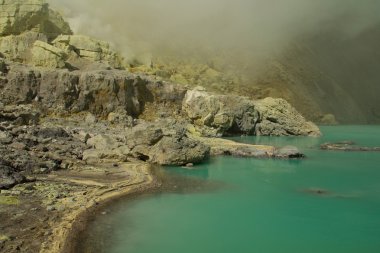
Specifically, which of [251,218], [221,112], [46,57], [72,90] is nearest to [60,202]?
[251,218]

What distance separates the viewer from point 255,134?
4494 centimetres

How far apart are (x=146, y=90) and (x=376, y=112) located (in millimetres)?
73520

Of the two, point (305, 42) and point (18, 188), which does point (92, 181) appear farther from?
point (305, 42)

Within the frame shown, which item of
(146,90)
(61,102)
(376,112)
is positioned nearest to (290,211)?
(61,102)

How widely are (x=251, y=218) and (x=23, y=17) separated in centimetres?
3465

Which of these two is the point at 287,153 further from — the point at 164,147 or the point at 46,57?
the point at 46,57

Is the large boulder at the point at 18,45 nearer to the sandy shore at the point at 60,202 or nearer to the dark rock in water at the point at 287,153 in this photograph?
the sandy shore at the point at 60,202

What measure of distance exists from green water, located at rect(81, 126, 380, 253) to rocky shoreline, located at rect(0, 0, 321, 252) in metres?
1.49

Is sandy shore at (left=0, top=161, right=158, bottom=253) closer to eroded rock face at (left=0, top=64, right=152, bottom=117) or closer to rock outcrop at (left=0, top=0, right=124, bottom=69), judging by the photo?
eroded rock face at (left=0, top=64, right=152, bottom=117)

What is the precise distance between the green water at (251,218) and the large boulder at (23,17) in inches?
1091

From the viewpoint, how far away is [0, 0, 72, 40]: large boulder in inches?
1592

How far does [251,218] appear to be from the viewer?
1332 centimetres

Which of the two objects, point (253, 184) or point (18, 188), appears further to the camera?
point (253, 184)

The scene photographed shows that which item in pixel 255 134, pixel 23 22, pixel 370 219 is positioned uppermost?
pixel 23 22
